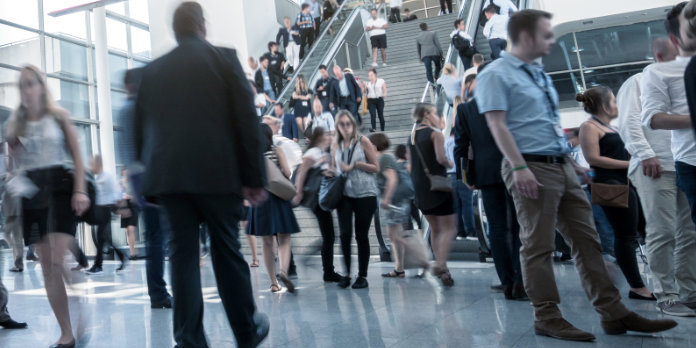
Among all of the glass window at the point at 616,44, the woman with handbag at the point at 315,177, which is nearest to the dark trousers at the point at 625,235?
the woman with handbag at the point at 315,177

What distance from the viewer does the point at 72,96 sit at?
1666 centimetres

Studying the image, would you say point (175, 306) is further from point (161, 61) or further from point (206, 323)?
point (206, 323)

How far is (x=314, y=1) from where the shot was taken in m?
17.8

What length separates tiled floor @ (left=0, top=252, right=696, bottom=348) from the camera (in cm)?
339

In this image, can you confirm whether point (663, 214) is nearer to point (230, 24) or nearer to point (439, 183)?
point (439, 183)

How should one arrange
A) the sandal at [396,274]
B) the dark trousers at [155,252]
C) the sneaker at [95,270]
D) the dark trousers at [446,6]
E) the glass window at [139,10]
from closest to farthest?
1. the dark trousers at [155,252]
2. the sandal at [396,274]
3. the sneaker at [95,270]
4. the dark trousers at [446,6]
5. the glass window at [139,10]

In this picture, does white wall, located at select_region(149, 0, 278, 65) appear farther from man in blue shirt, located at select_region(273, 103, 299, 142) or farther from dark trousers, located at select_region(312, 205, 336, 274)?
dark trousers, located at select_region(312, 205, 336, 274)

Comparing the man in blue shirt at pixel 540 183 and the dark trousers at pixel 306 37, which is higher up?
the dark trousers at pixel 306 37

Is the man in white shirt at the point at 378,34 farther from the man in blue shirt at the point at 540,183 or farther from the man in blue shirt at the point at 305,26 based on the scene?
the man in blue shirt at the point at 540,183

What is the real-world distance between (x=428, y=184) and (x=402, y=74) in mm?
8914

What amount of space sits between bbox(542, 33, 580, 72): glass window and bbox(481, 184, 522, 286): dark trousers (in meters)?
15.6

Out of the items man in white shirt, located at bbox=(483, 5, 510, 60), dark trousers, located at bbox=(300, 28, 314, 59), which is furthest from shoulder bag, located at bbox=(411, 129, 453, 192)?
dark trousers, located at bbox=(300, 28, 314, 59)

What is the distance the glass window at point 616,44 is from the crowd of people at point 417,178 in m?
14.7

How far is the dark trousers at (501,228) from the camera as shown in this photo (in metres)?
4.59
